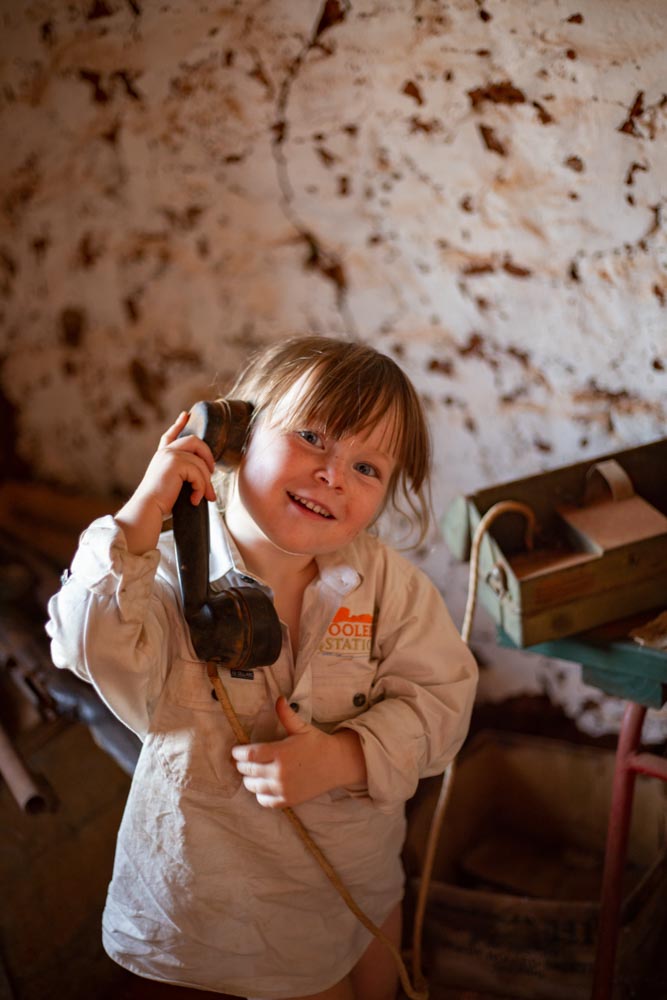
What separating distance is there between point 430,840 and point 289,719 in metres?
0.48

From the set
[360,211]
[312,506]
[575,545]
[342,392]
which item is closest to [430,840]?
[575,545]

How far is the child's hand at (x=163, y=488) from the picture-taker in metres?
1.04

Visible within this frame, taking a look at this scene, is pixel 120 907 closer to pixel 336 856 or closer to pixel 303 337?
pixel 336 856

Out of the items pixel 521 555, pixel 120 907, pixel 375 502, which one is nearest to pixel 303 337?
pixel 375 502

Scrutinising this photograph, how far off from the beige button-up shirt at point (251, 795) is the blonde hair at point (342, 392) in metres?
0.18

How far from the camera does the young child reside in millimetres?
1151

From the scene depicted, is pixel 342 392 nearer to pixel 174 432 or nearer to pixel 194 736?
pixel 174 432

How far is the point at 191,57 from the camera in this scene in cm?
180

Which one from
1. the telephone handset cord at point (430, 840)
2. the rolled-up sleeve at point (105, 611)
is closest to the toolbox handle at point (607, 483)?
the telephone handset cord at point (430, 840)

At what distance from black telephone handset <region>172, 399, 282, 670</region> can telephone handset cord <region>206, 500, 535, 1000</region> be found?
0.16ft

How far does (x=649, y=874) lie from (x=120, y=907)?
95 centimetres

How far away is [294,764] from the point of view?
112cm

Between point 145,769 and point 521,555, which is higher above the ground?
point 145,769

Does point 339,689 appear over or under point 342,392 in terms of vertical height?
under
